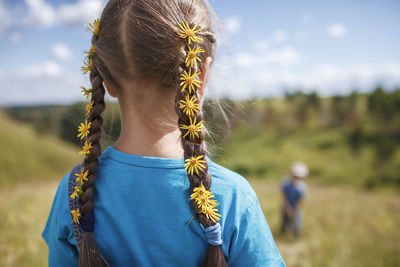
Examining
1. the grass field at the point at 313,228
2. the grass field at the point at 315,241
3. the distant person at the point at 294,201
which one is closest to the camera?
the grass field at the point at 315,241

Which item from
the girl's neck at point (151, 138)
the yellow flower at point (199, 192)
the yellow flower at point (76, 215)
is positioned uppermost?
the girl's neck at point (151, 138)

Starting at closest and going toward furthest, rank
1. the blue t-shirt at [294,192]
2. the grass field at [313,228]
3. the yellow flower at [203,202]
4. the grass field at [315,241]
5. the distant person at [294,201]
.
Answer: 1. the yellow flower at [203,202]
2. the grass field at [315,241]
3. the grass field at [313,228]
4. the distant person at [294,201]
5. the blue t-shirt at [294,192]

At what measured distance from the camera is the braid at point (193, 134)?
0.94 metres

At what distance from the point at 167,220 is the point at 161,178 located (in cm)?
16

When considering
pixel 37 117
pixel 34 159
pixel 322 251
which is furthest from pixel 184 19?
pixel 37 117

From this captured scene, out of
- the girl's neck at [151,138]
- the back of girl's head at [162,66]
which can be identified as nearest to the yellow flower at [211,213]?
the back of girl's head at [162,66]

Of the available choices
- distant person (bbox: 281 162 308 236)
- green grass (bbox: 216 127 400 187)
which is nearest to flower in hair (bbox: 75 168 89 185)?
distant person (bbox: 281 162 308 236)

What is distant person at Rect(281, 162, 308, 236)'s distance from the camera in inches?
239

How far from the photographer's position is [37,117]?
69.1 metres

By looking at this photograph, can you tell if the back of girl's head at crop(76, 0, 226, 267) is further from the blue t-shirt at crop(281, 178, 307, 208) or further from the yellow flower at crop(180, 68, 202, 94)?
the blue t-shirt at crop(281, 178, 307, 208)

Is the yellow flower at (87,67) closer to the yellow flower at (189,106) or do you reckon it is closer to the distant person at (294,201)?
the yellow flower at (189,106)

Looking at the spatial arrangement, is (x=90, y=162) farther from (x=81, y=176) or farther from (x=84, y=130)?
(x=84, y=130)

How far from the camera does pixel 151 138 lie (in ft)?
3.51

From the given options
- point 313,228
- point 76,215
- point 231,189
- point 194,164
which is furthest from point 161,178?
point 313,228
